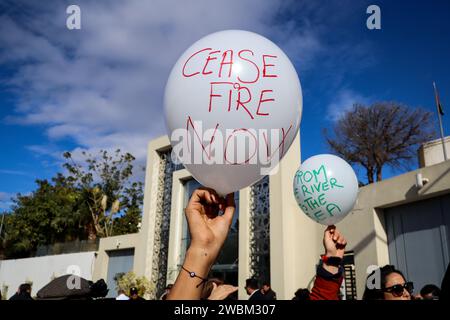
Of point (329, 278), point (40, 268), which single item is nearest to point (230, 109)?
point (329, 278)

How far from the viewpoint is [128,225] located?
26281 millimetres

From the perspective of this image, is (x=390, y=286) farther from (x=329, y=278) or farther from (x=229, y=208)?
(x=229, y=208)

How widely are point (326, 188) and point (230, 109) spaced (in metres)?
2.23

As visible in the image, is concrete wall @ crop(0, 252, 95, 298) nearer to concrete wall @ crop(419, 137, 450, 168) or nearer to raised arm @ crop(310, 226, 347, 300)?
concrete wall @ crop(419, 137, 450, 168)

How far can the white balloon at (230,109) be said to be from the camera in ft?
5.92

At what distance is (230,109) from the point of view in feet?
5.89

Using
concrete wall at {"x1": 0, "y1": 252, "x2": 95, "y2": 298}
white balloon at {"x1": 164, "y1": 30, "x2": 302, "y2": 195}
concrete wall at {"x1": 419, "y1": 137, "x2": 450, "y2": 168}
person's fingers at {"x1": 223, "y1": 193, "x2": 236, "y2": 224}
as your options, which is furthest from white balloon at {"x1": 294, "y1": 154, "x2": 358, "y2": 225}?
concrete wall at {"x1": 0, "y1": 252, "x2": 95, "y2": 298}

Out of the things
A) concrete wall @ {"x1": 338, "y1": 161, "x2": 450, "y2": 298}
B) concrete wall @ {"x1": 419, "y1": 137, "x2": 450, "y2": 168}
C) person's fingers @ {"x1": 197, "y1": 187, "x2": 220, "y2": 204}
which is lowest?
person's fingers @ {"x1": 197, "y1": 187, "x2": 220, "y2": 204}

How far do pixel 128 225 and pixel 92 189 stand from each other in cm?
347

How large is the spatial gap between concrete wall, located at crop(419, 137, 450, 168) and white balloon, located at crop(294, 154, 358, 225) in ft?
27.4

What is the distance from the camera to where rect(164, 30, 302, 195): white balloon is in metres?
1.80

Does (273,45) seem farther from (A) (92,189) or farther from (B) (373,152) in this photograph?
(A) (92,189)

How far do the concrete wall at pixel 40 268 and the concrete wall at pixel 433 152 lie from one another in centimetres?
1603
